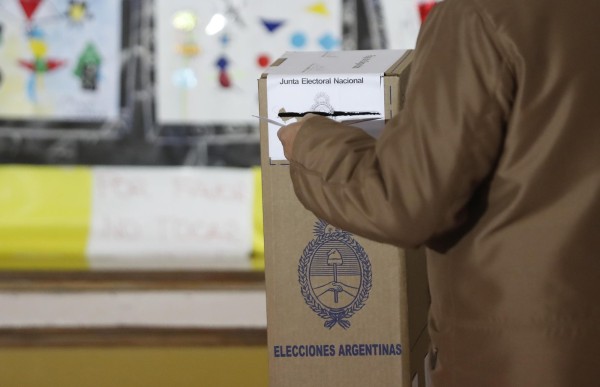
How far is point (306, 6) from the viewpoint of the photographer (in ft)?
9.59

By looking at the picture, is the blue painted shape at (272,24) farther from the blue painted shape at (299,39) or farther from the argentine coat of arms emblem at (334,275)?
the argentine coat of arms emblem at (334,275)

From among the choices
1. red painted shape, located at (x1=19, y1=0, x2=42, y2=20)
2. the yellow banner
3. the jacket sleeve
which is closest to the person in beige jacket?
the jacket sleeve

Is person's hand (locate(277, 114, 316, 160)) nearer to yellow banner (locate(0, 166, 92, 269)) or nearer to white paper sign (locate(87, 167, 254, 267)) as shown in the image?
white paper sign (locate(87, 167, 254, 267))

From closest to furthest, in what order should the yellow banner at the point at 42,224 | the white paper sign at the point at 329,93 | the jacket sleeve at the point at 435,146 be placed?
the jacket sleeve at the point at 435,146
the white paper sign at the point at 329,93
the yellow banner at the point at 42,224

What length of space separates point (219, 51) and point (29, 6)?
0.57 m

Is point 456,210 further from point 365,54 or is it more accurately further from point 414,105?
point 365,54

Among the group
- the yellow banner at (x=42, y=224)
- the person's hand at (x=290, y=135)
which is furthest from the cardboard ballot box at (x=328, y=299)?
the yellow banner at (x=42, y=224)

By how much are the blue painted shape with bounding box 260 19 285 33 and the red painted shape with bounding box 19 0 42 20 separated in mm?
659

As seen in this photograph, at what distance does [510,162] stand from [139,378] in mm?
1930

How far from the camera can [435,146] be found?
114 cm

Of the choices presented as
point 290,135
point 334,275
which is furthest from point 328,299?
point 290,135

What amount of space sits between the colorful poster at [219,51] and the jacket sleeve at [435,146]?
174cm

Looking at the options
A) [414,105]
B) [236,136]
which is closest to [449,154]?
[414,105]

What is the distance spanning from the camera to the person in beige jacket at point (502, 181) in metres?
1.13
